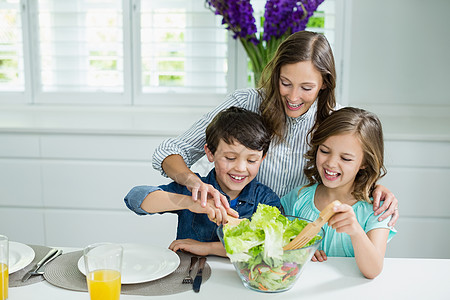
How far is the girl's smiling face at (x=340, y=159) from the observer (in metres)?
1.46

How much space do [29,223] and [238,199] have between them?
5.22 feet

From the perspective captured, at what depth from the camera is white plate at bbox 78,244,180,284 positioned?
3.85ft

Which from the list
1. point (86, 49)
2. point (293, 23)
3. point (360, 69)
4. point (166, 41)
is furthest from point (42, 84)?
point (360, 69)

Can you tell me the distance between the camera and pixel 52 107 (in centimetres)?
315

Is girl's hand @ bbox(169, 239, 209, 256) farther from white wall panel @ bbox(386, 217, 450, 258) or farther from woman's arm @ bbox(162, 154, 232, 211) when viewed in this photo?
white wall panel @ bbox(386, 217, 450, 258)

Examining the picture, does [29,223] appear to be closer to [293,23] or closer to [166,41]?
[166,41]

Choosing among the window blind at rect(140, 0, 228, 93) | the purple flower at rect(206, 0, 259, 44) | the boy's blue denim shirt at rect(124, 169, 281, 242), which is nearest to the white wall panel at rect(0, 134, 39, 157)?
the window blind at rect(140, 0, 228, 93)

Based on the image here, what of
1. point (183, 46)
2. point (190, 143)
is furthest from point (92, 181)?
point (190, 143)

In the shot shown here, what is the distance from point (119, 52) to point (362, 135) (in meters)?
1.99

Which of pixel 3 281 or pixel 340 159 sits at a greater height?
pixel 340 159

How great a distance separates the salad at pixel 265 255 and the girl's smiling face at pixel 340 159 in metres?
0.35

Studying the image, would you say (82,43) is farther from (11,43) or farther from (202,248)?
(202,248)

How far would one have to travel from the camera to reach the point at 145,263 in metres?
1.24

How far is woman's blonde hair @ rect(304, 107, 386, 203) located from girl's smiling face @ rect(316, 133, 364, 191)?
0.01 m
